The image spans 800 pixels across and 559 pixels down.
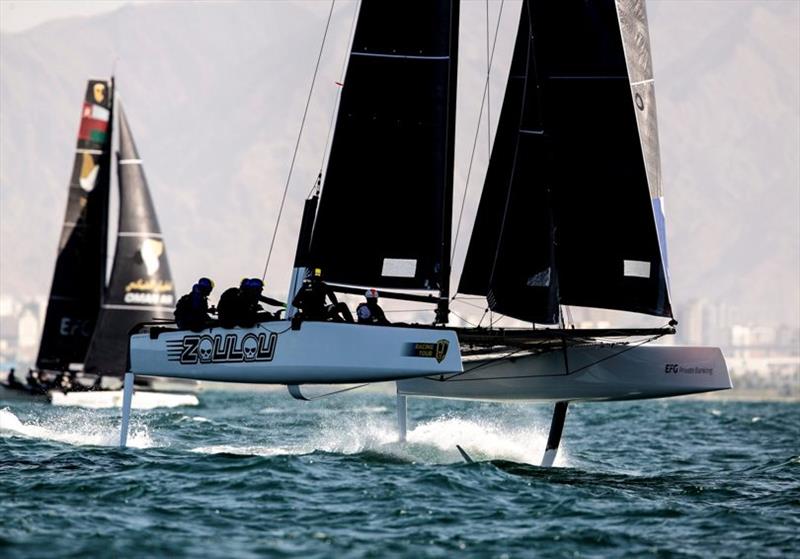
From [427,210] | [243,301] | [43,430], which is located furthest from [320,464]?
[43,430]

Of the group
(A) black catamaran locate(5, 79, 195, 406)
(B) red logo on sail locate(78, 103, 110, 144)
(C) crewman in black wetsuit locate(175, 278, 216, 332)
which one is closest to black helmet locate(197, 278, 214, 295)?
(C) crewman in black wetsuit locate(175, 278, 216, 332)

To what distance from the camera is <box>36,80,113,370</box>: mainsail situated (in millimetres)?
38031

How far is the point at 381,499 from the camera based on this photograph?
13.0 meters

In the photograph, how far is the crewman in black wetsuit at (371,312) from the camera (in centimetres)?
1611

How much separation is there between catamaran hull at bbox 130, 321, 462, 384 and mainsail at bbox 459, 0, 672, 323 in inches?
84.8

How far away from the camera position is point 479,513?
1244 centimetres

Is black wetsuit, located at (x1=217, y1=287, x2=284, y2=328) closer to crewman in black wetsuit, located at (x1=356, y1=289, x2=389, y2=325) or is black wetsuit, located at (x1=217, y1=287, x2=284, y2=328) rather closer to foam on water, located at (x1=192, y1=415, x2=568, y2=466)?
crewman in black wetsuit, located at (x1=356, y1=289, x2=389, y2=325)

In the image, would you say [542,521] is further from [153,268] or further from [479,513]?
[153,268]

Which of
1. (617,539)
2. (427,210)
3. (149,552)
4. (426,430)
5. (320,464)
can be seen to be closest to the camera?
(149,552)

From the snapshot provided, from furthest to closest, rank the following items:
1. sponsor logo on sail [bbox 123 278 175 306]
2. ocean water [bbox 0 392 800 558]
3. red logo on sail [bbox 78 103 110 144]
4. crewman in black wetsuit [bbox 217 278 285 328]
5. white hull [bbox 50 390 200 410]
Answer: red logo on sail [bbox 78 103 110 144] < sponsor logo on sail [bbox 123 278 175 306] < white hull [bbox 50 390 200 410] < crewman in black wetsuit [bbox 217 278 285 328] < ocean water [bbox 0 392 800 558]

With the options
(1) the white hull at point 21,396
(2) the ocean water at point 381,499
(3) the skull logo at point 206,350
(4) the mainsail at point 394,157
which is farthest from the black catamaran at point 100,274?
Result: (4) the mainsail at point 394,157

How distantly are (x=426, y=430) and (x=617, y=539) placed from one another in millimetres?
8731

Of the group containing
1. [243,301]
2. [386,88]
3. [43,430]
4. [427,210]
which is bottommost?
[43,430]

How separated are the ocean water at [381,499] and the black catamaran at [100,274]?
1707cm
